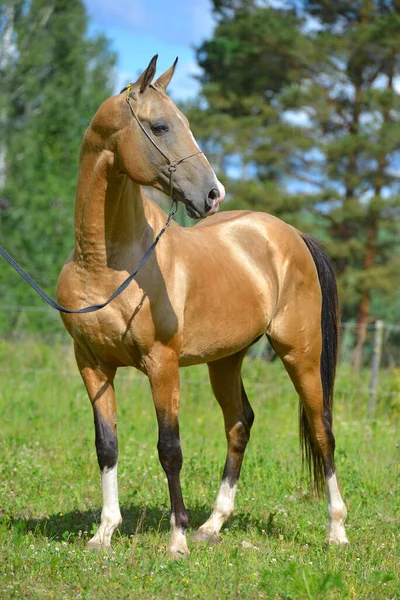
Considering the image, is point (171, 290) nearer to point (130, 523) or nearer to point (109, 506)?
point (109, 506)

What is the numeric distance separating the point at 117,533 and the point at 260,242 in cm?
214

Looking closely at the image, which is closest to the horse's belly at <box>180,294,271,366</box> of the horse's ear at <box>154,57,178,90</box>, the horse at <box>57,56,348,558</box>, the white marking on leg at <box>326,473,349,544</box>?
the horse at <box>57,56,348,558</box>

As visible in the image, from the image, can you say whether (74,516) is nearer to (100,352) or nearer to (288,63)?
(100,352)

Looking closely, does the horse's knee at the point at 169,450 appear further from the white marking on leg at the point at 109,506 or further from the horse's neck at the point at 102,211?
the horse's neck at the point at 102,211

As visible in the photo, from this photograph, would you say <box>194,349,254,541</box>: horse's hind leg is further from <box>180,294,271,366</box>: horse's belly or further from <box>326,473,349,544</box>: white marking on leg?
<box>326,473,349,544</box>: white marking on leg

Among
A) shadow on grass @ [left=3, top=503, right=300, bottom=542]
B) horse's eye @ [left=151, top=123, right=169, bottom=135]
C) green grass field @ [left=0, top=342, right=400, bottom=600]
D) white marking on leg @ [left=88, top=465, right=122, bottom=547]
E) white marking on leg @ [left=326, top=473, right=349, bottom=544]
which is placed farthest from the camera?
white marking on leg @ [left=326, top=473, right=349, bottom=544]

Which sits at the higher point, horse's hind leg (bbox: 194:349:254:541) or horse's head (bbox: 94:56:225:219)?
horse's head (bbox: 94:56:225:219)

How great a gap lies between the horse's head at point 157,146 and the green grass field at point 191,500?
186cm

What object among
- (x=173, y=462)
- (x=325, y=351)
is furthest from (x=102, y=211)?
(x=325, y=351)

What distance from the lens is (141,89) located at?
3973 mm

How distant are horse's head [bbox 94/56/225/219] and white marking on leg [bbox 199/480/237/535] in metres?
2.19

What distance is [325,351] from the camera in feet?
18.1

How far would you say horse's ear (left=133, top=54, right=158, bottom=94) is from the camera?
3819mm

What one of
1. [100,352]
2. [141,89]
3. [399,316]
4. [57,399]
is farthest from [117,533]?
[399,316]
